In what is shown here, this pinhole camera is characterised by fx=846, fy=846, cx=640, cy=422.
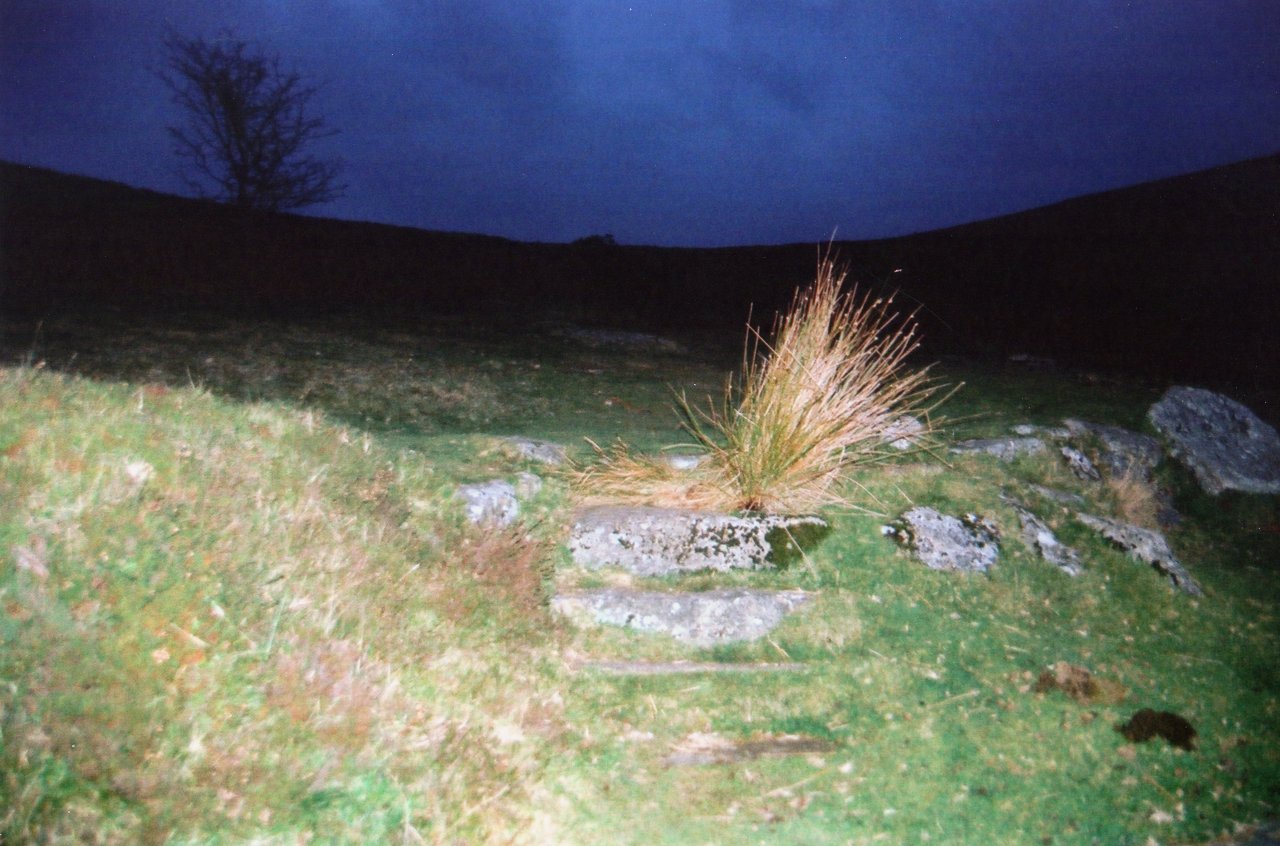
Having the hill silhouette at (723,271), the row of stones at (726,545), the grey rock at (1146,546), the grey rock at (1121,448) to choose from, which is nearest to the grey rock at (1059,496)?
the row of stones at (726,545)

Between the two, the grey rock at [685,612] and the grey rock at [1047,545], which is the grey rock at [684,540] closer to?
the grey rock at [685,612]

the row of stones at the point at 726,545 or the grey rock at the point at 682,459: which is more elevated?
the grey rock at the point at 682,459

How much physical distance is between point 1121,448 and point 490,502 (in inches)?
178

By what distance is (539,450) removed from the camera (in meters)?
5.11

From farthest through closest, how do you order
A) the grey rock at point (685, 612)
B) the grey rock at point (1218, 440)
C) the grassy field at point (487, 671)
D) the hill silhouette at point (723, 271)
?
the hill silhouette at point (723, 271) < the grey rock at point (1218, 440) < the grey rock at point (685, 612) < the grassy field at point (487, 671)

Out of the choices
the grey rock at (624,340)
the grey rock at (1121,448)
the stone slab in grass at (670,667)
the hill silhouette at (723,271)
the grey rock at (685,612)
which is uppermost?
the hill silhouette at (723,271)

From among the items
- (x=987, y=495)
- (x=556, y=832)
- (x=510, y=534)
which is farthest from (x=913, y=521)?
(x=556, y=832)

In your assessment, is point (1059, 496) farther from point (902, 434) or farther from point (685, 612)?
point (685, 612)

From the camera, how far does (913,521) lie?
457 centimetres

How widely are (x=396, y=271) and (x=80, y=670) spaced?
11709 millimetres

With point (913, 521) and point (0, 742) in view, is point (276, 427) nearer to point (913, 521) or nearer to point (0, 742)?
point (0, 742)

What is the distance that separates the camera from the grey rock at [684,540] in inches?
168

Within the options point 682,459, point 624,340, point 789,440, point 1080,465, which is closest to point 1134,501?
point 1080,465

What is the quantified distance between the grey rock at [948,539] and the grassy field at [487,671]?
10 centimetres
